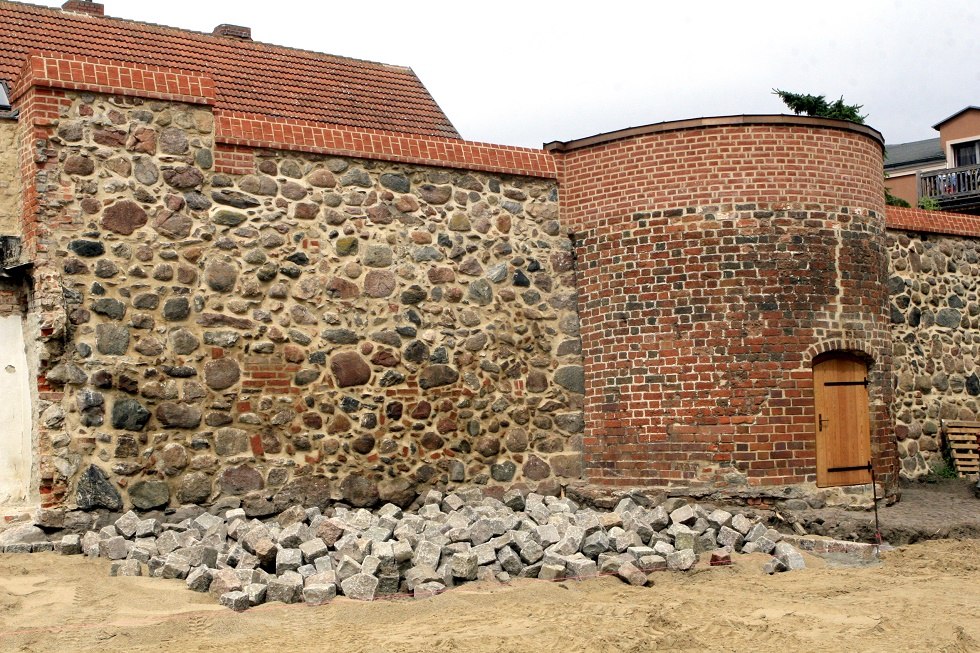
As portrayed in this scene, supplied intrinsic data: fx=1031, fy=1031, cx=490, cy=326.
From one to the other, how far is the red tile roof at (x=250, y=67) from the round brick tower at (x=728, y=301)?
259 inches

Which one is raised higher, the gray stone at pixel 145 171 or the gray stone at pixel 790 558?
the gray stone at pixel 145 171

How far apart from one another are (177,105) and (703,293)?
18.8 feet

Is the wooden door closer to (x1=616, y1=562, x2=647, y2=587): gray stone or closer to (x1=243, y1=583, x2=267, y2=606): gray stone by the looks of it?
(x1=616, y1=562, x2=647, y2=587): gray stone

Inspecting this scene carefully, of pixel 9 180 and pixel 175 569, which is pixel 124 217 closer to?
pixel 9 180

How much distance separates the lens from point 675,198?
1131 cm

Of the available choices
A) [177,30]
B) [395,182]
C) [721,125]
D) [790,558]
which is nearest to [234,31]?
[177,30]

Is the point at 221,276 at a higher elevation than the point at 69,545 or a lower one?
higher

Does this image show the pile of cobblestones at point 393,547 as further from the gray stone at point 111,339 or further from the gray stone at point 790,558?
the gray stone at point 111,339

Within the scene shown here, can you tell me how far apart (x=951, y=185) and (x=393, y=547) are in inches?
1098

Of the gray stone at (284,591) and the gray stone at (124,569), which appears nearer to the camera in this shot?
the gray stone at (284,591)

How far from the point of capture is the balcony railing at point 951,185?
30609 millimetres

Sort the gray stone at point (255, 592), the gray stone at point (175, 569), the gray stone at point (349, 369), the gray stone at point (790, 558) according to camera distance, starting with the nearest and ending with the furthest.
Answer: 1. the gray stone at point (255, 592)
2. the gray stone at point (175, 569)
3. the gray stone at point (790, 558)
4. the gray stone at point (349, 369)

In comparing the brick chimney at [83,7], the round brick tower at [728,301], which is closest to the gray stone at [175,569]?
the round brick tower at [728,301]

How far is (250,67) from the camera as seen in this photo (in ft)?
56.5
